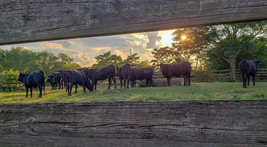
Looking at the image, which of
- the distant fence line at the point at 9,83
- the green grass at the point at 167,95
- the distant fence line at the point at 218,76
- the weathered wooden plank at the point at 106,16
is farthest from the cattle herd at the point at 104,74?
the weathered wooden plank at the point at 106,16

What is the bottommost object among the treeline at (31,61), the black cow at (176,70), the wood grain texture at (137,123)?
the wood grain texture at (137,123)

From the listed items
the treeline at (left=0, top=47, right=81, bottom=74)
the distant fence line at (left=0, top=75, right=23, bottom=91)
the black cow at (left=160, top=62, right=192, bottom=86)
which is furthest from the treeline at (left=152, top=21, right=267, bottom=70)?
the treeline at (left=0, top=47, right=81, bottom=74)

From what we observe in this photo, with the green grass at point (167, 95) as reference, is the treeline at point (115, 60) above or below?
above

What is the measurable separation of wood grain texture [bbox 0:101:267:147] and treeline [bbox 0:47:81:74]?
45.7 meters

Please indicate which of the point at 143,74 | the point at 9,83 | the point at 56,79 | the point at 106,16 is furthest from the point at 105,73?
the point at 9,83

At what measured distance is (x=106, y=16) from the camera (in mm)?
1090

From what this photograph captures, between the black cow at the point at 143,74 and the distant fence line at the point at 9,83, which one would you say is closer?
the black cow at the point at 143,74

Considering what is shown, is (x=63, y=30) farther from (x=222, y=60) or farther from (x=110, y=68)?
(x=222, y=60)

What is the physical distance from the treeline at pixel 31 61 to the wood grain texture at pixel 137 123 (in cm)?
4572

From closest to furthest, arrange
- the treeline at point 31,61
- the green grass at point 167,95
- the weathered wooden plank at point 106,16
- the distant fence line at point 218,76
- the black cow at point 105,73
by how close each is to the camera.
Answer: the weathered wooden plank at point 106,16 → the green grass at point 167,95 → the black cow at point 105,73 → the distant fence line at point 218,76 → the treeline at point 31,61

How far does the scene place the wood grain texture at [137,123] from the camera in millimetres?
1026

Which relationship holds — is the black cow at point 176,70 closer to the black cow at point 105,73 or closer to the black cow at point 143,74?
the black cow at point 143,74

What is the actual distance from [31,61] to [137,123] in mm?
51338

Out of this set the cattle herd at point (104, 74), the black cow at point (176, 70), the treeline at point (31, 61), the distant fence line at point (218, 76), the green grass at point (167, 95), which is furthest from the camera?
the treeline at point (31, 61)
